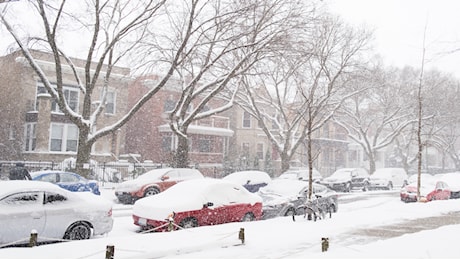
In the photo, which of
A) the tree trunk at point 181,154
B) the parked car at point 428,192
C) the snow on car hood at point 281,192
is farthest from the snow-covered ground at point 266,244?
the tree trunk at point 181,154

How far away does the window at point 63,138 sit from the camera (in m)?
30.0

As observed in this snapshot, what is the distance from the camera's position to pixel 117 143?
3281 cm

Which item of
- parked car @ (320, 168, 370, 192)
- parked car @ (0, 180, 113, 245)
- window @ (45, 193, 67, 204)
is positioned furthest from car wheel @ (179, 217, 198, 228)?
parked car @ (320, 168, 370, 192)

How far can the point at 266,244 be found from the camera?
9602 millimetres

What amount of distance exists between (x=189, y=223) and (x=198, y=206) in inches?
21.0

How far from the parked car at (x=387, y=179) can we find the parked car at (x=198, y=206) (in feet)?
62.5

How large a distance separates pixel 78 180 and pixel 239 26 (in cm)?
1071

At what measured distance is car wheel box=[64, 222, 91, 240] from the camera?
10197 mm

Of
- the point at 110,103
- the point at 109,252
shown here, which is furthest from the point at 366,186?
the point at 109,252

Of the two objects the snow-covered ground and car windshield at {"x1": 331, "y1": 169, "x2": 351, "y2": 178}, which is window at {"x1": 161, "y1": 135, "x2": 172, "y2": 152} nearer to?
car windshield at {"x1": 331, "y1": 169, "x2": 351, "y2": 178}

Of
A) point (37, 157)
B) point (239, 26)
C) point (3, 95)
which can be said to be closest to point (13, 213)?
point (239, 26)

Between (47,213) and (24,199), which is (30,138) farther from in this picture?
(47,213)

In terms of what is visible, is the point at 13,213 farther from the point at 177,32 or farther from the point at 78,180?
the point at 177,32

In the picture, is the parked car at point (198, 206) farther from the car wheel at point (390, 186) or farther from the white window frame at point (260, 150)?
the white window frame at point (260, 150)
